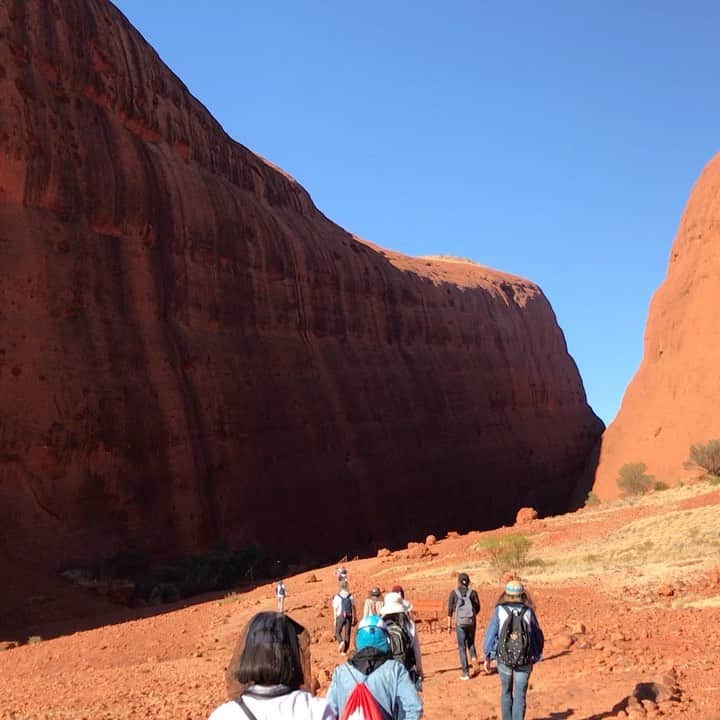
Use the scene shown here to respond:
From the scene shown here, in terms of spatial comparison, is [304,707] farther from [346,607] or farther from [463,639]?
[346,607]

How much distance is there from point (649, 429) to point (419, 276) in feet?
57.7

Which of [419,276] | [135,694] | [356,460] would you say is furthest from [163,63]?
[135,694]

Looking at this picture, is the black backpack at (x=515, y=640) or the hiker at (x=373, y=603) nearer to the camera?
the black backpack at (x=515, y=640)

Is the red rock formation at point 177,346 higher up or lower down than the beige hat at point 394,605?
higher up

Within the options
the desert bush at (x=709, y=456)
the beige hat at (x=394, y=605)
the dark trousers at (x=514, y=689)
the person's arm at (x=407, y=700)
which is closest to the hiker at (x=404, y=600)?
the beige hat at (x=394, y=605)

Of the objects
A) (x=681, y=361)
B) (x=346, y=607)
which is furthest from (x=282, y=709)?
(x=681, y=361)

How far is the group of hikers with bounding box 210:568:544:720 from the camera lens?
9.27ft

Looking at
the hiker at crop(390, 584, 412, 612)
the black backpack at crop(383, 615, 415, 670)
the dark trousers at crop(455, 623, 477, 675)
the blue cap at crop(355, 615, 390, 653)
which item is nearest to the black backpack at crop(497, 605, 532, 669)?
the hiker at crop(390, 584, 412, 612)

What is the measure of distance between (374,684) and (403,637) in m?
1.67

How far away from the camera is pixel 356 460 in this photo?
37281mm

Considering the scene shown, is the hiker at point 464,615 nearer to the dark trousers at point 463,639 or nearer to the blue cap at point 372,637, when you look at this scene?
the dark trousers at point 463,639

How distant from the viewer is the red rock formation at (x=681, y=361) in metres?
37.4

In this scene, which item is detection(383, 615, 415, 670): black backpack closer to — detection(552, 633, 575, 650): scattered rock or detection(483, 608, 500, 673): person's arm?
detection(483, 608, 500, 673): person's arm

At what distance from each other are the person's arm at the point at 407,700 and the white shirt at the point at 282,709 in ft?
3.69
